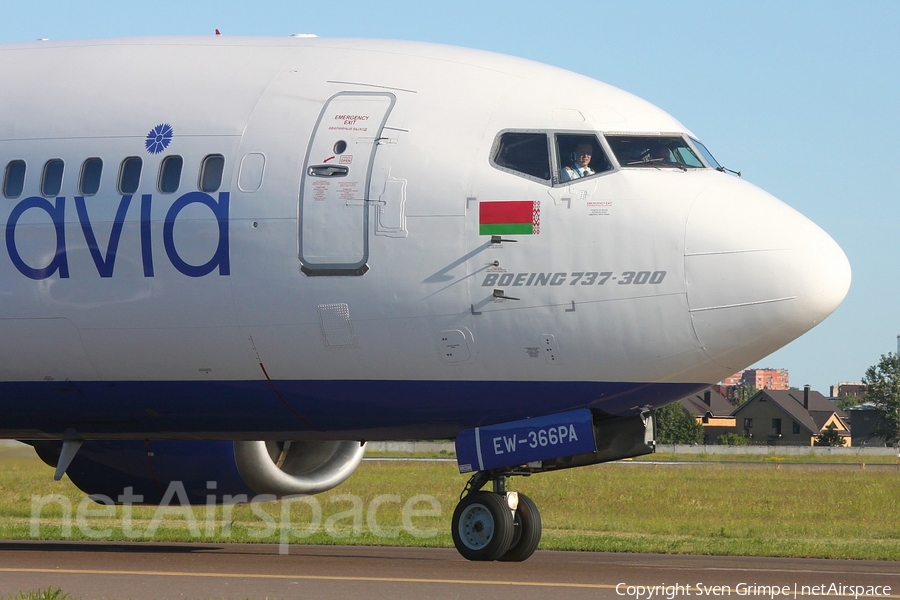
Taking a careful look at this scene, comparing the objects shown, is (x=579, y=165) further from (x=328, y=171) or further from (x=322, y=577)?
(x=322, y=577)

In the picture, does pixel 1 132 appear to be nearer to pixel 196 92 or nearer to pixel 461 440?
pixel 196 92

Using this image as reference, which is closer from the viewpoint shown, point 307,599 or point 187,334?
point 307,599

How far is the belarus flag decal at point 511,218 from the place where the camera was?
1388 centimetres

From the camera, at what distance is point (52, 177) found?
50.7 feet

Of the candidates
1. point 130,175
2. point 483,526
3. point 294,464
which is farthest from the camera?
point 294,464

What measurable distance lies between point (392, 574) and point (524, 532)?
67.3 inches

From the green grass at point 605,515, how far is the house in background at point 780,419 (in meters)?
94.5

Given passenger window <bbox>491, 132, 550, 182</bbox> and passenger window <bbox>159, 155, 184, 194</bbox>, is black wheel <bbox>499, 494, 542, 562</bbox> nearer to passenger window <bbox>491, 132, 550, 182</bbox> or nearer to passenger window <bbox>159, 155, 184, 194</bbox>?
passenger window <bbox>491, 132, 550, 182</bbox>

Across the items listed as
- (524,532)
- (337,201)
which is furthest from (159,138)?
(524,532)

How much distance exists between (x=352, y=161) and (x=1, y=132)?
4.54m

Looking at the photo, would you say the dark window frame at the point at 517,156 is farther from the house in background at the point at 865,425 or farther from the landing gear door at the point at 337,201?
the house in background at the point at 865,425

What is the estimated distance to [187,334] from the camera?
1484cm

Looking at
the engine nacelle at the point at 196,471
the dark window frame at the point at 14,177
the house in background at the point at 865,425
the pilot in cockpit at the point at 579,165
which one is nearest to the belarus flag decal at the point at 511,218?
the pilot in cockpit at the point at 579,165

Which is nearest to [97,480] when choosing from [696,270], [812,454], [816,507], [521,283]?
[521,283]
